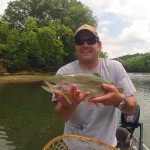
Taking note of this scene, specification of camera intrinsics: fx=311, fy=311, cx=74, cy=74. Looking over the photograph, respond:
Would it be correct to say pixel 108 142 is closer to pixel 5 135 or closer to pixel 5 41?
pixel 5 135

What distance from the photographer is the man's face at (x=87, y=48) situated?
432 cm

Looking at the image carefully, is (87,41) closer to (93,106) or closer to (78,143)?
(93,106)

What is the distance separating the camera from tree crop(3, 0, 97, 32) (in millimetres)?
73312

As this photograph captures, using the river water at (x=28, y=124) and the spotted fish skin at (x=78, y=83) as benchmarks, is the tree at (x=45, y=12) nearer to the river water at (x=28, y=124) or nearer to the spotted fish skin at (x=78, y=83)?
the river water at (x=28, y=124)

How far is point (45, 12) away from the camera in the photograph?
3029 inches

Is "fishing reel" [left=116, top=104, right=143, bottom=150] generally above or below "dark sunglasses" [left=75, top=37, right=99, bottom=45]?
below

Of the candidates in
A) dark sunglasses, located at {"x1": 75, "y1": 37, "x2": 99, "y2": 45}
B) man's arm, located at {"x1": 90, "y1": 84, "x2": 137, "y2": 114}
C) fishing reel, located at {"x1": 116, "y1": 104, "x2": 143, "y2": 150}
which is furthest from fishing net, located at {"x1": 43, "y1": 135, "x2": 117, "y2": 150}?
fishing reel, located at {"x1": 116, "y1": 104, "x2": 143, "y2": 150}

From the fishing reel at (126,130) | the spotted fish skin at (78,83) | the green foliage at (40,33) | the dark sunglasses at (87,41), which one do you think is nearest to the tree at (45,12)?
the green foliage at (40,33)

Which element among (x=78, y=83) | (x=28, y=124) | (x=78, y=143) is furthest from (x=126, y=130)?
(x=28, y=124)

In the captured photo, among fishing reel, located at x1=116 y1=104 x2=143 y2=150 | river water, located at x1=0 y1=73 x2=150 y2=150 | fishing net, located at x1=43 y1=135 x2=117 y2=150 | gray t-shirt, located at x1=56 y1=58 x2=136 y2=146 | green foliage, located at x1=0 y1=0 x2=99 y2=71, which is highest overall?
green foliage, located at x1=0 y1=0 x2=99 y2=71

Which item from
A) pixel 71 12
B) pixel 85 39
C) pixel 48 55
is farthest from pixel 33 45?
pixel 85 39

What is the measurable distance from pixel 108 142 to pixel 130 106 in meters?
0.59

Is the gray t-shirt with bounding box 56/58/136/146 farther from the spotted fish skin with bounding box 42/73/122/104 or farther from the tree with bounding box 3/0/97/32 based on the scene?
the tree with bounding box 3/0/97/32

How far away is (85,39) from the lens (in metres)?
4.43
